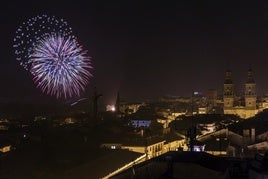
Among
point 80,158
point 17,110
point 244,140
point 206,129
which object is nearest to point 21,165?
point 80,158

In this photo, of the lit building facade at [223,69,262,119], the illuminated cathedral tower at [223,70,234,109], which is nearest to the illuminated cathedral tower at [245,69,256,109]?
the lit building facade at [223,69,262,119]

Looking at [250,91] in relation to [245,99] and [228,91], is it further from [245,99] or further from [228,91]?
[228,91]

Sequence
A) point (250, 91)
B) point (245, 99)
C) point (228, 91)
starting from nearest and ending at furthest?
point (250, 91)
point (228, 91)
point (245, 99)

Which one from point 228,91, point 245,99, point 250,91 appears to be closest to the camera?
point 250,91

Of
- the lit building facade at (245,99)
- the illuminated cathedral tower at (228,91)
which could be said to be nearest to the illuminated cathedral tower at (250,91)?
the lit building facade at (245,99)

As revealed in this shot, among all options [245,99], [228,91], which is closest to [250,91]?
[245,99]

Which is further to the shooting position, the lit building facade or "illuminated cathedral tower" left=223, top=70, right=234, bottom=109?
"illuminated cathedral tower" left=223, top=70, right=234, bottom=109

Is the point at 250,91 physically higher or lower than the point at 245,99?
higher

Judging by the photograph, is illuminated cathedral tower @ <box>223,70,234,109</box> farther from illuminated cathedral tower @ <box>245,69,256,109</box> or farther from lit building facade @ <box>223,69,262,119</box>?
illuminated cathedral tower @ <box>245,69,256,109</box>

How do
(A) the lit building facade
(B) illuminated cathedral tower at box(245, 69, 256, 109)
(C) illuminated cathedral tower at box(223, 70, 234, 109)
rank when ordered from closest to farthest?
1. (B) illuminated cathedral tower at box(245, 69, 256, 109)
2. (A) the lit building facade
3. (C) illuminated cathedral tower at box(223, 70, 234, 109)
